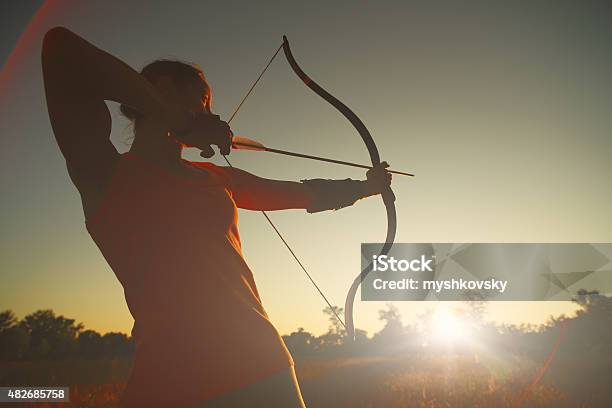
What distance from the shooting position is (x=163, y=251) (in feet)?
3.16

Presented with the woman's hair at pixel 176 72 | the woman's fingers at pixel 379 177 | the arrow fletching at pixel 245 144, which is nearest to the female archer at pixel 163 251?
the woman's hair at pixel 176 72

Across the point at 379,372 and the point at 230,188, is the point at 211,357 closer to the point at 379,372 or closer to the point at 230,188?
the point at 230,188

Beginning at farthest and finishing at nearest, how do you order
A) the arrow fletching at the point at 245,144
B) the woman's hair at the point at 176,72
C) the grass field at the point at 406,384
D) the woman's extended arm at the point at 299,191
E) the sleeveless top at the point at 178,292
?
1. the grass field at the point at 406,384
2. the arrow fletching at the point at 245,144
3. the woman's extended arm at the point at 299,191
4. the woman's hair at the point at 176,72
5. the sleeveless top at the point at 178,292

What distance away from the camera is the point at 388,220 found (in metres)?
2.39

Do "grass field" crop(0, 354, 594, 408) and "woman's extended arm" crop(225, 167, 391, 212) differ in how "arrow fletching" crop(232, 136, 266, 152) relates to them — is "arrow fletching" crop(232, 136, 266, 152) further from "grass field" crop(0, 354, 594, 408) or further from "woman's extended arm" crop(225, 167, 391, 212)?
"grass field" crop(0, 354, 594, 408)

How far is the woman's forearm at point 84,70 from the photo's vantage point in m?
0.92

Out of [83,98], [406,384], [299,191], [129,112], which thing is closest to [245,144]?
[299,191]

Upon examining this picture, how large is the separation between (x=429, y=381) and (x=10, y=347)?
25548mm

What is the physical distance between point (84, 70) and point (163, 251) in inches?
18.3

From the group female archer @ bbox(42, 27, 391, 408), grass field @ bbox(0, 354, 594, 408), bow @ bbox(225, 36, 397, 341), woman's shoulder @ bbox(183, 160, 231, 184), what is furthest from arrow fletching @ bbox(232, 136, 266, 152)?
Result: grass field @ bbox(0, 354, 594, 408)

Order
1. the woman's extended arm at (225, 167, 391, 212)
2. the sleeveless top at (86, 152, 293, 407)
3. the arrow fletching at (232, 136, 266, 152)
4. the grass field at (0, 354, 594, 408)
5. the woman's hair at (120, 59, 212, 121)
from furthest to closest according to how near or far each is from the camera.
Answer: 1. the grass field at (0, 354, 594, 408)
2. the arrow fletching at (232, 136, 266, 152)
3. the woman's extended arm at (225, 167, 391, 212)
4. the woman's hair at (120, 59, 212, 121)
5. the sleeveless top at (86, 152, 293, 407)

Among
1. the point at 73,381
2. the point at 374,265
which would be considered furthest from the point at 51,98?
the point at 73,381

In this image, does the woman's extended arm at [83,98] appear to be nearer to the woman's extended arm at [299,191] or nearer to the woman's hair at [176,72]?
the woman's hair at [176,72]

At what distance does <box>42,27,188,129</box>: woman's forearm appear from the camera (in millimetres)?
925
